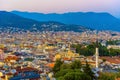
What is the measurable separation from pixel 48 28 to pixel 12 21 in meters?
19.7

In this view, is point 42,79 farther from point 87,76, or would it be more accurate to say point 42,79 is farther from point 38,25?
point 38,25

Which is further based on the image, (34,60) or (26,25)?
(26,25)

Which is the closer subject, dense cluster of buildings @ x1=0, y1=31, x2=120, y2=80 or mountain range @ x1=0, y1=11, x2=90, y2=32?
dense cluster of buildings @ x1=0, y1=31, x2=120, y2=80

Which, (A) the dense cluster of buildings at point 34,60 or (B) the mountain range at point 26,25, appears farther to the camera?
(B) the mountain range at point 26,25

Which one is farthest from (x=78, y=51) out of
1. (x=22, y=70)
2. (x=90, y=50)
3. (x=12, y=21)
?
(x=12, y=21)

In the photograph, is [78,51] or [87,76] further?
[78,51]

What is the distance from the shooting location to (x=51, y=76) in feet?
80.6

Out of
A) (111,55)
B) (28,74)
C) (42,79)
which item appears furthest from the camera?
(111,55)

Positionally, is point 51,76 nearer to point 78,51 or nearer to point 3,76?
point 3,76

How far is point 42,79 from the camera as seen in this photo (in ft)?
79.0

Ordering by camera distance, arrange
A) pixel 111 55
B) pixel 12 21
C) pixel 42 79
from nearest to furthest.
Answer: pixel 42 79
pixel 111 55
pixel 12 21

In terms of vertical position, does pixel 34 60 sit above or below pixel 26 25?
below

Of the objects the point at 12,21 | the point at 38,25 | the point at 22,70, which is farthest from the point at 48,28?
the point at 22,70

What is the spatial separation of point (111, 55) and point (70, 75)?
29030mm
